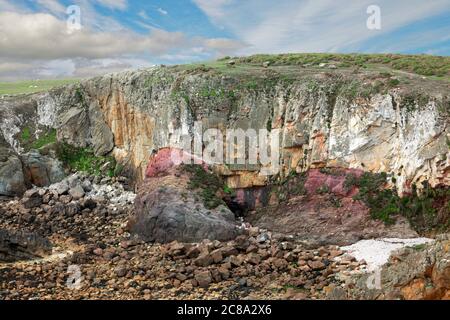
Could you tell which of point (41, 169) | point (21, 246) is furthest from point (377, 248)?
point (41, 169)

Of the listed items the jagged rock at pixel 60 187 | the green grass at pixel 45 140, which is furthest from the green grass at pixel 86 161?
the jagged rock at pixel 60 187

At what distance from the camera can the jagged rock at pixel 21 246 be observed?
2500cm

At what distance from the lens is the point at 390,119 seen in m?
27.8

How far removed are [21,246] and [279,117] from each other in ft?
62.6

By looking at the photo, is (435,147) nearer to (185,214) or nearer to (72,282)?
(185,214)

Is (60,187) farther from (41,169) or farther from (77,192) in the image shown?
(41,169)

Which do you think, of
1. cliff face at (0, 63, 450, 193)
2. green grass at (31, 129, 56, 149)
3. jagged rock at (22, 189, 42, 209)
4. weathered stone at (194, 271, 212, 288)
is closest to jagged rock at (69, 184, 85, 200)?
jagged rock at (22, 189, 42, 209)

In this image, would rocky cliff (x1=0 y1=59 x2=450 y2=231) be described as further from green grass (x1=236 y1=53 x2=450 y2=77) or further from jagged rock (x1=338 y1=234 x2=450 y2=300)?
jagged rock (x1=338 y1=234 x2=450 y2=300)

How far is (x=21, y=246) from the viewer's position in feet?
84.0

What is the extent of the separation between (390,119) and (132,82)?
2287 centimetres

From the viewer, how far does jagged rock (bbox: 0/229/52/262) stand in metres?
25.0

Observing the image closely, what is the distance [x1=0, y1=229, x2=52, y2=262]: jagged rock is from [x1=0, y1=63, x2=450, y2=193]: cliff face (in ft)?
41.5

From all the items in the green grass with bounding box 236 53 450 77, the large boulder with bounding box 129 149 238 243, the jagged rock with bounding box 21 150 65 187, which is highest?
the green grass with bounding box 236 53 450 77

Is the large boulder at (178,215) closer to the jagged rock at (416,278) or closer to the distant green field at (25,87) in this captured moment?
the jagged rock at (416,278)
